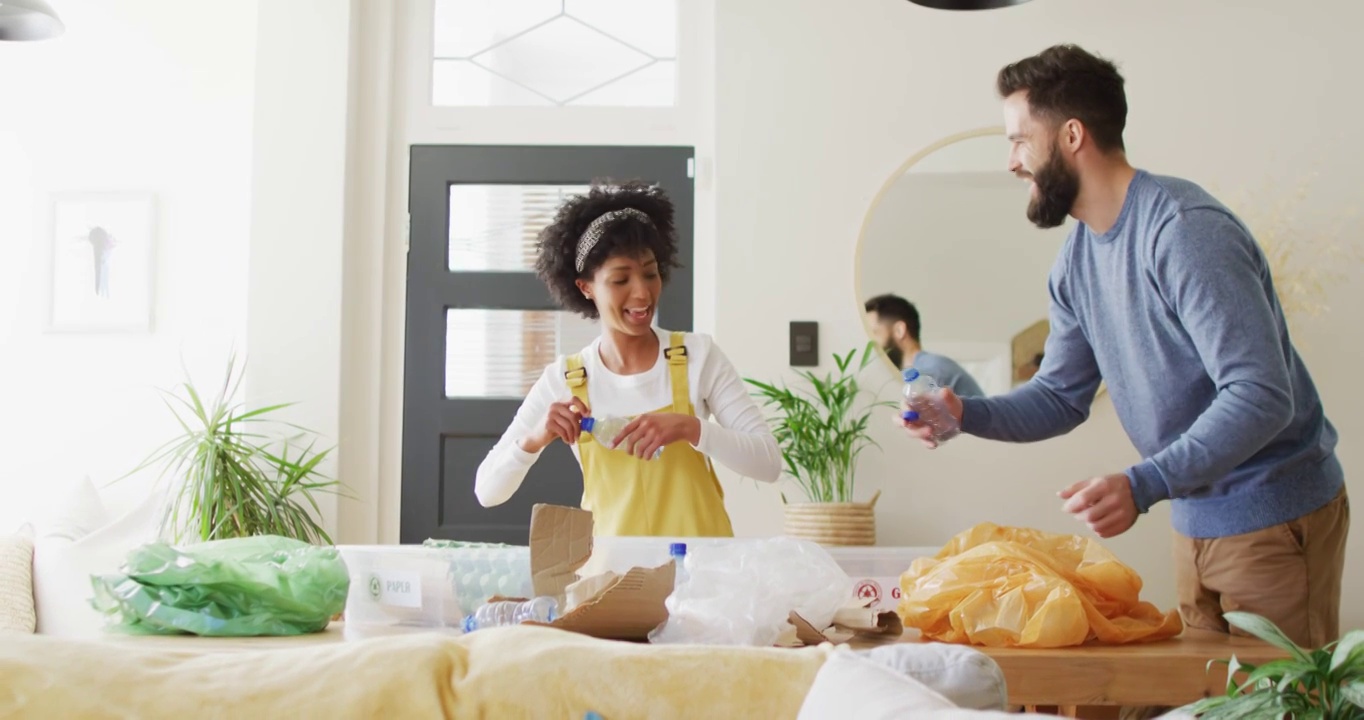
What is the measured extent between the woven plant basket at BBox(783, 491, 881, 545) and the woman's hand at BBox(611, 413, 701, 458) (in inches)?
49.3

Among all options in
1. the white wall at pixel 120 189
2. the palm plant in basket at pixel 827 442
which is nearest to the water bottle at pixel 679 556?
the palm plant in basket at pixel 827 442

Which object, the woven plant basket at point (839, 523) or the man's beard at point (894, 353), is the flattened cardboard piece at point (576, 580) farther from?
the man's beard at point (894, 353)

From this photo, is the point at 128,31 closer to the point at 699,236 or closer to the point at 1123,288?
the point at 699,236

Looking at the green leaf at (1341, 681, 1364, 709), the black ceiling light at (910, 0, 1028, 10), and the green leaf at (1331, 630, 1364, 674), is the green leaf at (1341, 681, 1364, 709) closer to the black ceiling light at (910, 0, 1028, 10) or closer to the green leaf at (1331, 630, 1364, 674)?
the green leaf at (1331, 630, 1364, 674)

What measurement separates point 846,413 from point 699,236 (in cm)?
78

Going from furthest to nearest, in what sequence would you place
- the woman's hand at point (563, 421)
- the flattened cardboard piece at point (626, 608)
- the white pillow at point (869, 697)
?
the woman's hand at point (563, 421) < the flattened cardboard piece at point (626, 608) < the white pillow at point (869, 697)

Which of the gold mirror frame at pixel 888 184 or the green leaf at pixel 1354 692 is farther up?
the gold mirror frame at pixel 888 184

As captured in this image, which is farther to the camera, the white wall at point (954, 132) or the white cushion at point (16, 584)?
the white wall at point (954, 132)

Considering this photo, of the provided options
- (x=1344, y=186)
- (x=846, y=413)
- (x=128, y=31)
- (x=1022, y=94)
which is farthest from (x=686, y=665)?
(x=128, y=31)

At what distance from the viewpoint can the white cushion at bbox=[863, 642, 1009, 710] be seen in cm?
91

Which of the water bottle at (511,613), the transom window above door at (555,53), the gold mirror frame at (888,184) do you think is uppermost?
the transom window above door at (555,53)

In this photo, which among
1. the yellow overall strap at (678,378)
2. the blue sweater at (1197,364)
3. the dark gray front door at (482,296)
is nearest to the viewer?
the blue sweater at (1197,364)

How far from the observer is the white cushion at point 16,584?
347 cm

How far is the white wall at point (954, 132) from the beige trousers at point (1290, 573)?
1916 mm
